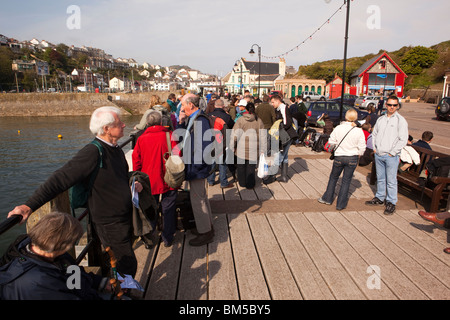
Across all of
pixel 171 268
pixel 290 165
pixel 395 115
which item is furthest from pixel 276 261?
pixel 290 165

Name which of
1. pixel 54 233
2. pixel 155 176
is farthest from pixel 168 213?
pixel 54 233

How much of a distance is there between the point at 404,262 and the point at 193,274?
247 centimetres

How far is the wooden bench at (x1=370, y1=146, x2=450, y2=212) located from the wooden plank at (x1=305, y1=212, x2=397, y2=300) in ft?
5.67

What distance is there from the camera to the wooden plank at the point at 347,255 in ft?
9.65

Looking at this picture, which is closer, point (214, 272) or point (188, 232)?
point (214, 272)

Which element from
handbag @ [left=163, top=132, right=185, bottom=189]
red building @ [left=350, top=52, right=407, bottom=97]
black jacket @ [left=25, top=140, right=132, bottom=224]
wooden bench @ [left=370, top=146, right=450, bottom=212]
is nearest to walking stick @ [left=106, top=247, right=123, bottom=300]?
black jacket @ [left=25, top=140, right=132, bottom=224]

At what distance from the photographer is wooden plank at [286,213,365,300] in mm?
2939

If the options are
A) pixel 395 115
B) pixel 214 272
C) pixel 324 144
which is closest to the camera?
pixel 214 272

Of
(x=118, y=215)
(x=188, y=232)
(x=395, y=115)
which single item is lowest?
(x=188, y=232)

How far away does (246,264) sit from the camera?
345cm

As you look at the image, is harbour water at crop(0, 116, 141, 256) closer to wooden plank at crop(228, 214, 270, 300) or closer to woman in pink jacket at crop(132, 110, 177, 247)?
woman in pink jacket at crop(132, 110, 177, 247)

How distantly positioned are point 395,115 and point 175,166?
12.4 feet
